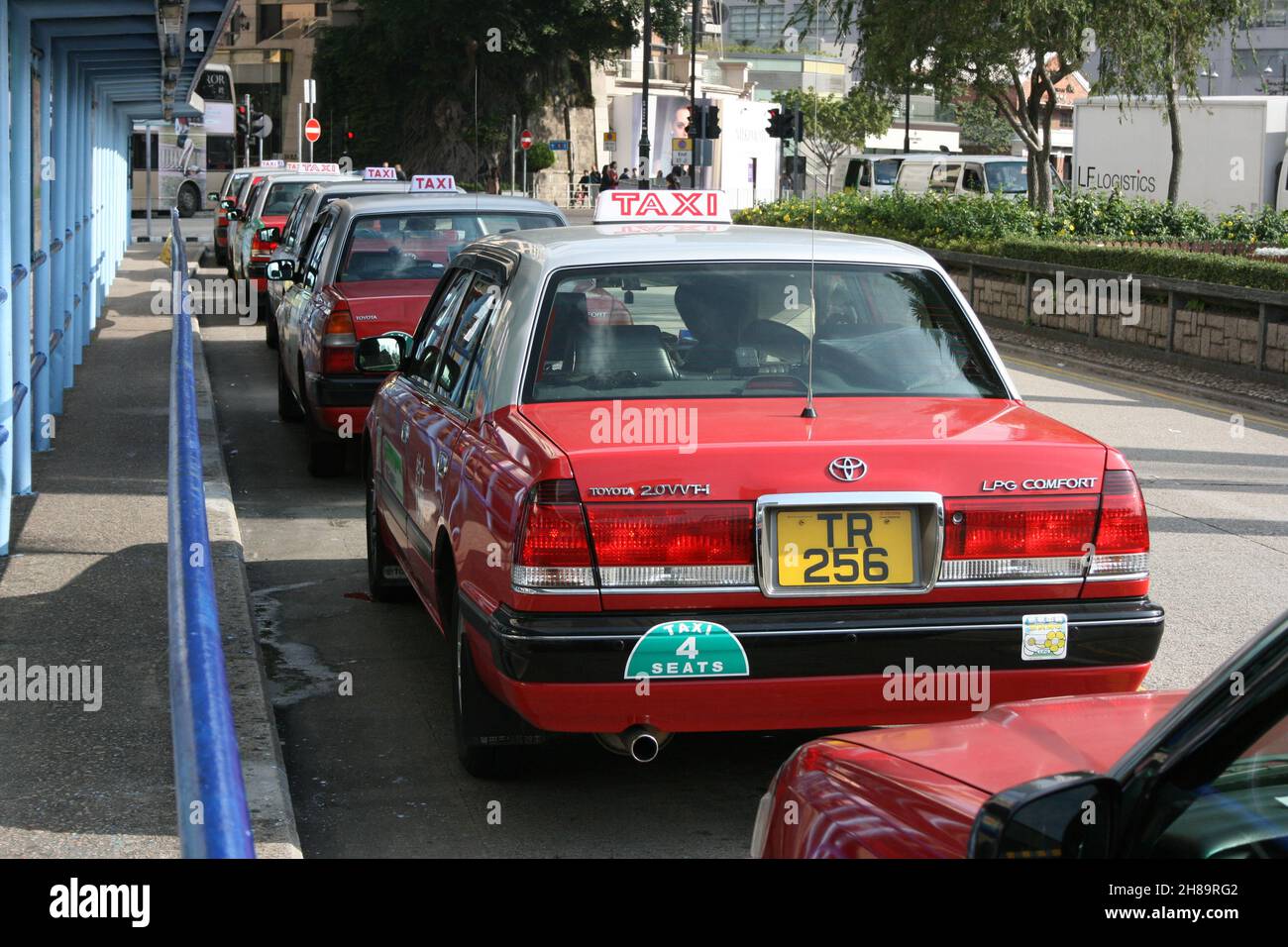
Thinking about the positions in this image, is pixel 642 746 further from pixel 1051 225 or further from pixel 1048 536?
pixel 1051 225

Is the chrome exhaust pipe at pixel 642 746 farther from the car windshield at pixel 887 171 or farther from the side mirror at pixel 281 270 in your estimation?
the car windshield at pixel 887 171

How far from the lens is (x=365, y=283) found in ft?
36.9

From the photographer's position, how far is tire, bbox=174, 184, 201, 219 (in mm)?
59531

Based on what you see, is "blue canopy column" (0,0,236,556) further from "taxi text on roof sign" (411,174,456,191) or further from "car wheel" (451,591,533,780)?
"car wheel" (451,591,533,780)

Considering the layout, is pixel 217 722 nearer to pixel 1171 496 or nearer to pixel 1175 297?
pixel 1171 496

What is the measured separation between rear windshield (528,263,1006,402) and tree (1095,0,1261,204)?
24.2 metres

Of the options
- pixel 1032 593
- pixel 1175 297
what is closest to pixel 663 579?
pixel 1032 593

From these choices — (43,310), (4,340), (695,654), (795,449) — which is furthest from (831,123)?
(695,654)

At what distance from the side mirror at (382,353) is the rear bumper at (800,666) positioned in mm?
2839

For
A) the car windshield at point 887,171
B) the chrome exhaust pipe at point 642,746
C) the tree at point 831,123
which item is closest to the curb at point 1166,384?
the chrome exhaust pipe at point 642,746

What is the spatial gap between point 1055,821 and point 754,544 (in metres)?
2.68

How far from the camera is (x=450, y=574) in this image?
229 inches
